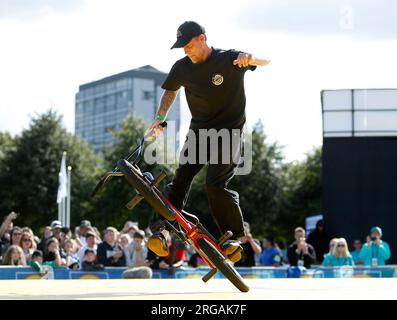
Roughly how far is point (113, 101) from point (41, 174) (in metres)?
111

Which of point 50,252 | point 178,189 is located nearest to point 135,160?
point 178,189

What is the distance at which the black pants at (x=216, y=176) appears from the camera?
745cm

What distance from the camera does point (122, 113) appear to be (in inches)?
6442

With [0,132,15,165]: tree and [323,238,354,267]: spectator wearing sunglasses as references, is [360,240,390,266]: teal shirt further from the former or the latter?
[0,132,15,165]: tree

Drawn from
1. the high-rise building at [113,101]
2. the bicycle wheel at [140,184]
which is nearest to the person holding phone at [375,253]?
the bicycle wheel at [140,184]

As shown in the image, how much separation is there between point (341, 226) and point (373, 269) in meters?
11.3

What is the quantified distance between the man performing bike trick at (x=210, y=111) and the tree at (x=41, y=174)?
45.2 meters

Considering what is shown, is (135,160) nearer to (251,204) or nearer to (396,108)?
(396,108)

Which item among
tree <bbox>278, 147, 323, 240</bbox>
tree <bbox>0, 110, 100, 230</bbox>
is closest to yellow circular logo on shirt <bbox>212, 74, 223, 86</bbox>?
tree <bbox>0, 110, 100, 230</bbox>

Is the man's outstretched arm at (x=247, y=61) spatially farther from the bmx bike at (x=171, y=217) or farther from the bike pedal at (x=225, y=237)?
the bike pedal at (x=225, y=237)

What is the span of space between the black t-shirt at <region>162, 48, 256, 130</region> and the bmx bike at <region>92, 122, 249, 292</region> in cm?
60

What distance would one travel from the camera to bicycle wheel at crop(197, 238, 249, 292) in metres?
7.08

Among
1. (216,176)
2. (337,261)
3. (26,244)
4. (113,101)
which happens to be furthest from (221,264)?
(113,101)

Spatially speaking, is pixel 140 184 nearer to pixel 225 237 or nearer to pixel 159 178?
pixel 159 178
